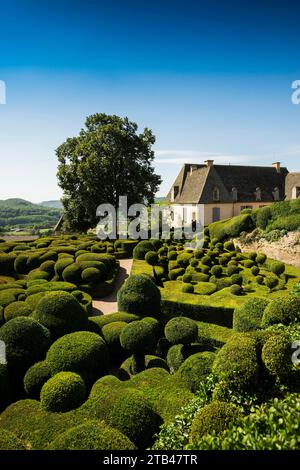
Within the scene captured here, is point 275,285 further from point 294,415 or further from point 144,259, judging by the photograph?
point 294,415

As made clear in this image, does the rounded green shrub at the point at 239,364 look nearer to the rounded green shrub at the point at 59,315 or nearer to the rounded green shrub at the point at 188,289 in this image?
the rounded green shrub at the point at 59,315

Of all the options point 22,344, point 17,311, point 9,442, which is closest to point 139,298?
point 17,311

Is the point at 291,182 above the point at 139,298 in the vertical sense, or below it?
above

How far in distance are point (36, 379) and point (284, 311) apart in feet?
24.5

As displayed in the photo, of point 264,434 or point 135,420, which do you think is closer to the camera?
point 264,434

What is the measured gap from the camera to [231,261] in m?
24.7

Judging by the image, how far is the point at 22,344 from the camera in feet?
34.9

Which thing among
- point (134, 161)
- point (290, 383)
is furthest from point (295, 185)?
point (290, 383)

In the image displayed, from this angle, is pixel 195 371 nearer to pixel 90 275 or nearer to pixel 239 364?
pixel 239 364

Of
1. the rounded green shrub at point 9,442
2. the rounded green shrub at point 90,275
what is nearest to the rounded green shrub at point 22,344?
the rounded green shrub at point 9,442

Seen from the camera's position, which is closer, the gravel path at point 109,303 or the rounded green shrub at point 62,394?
the rounded green shrub at point 62,394

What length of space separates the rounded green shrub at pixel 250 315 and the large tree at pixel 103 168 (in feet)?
92.2

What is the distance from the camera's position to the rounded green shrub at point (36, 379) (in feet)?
32.8

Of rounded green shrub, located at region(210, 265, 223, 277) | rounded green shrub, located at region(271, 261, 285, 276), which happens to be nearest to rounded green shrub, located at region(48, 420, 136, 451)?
rounded green shrub, located at region(210, 265, 223, 277)
